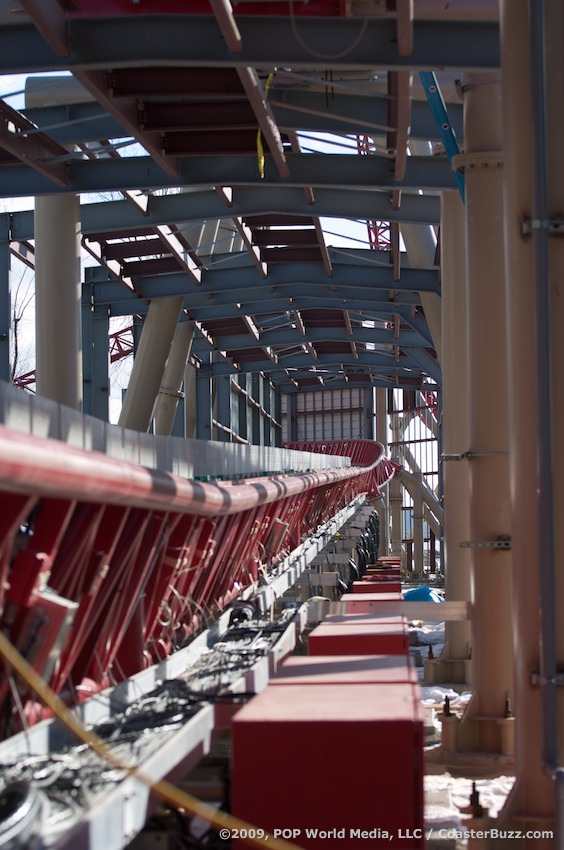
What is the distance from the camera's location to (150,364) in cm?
2233

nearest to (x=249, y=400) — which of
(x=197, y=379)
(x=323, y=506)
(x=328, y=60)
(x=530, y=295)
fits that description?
(x=197, y=379)

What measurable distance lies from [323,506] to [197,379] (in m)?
16.0

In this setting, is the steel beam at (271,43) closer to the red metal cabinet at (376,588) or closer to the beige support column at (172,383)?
the red metal cabinet at (376,588)

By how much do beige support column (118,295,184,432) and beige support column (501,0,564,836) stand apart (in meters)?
15.5

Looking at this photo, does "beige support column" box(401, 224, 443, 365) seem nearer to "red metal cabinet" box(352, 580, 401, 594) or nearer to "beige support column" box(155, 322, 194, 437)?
"beige support column" box(155, 322, 194, 437)

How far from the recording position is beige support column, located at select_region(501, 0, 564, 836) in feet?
21.8

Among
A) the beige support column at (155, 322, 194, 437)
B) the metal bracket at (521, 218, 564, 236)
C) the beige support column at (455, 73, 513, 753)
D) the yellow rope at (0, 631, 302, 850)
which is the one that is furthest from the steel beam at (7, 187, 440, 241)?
the yellow rope at (0, 631, 302, 850)

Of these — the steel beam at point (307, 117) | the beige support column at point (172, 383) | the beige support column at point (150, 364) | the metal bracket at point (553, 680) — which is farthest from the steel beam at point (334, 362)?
the metal bracket at point (553, 680)

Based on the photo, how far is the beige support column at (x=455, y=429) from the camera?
14.0 meters

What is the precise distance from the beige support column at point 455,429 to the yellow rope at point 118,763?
9341 millimetres

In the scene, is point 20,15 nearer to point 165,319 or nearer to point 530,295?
point 530,295

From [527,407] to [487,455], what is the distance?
3.45m

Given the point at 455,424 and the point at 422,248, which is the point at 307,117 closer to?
the point at 455,424

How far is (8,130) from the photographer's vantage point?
12867mm
